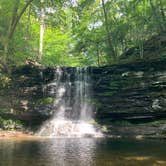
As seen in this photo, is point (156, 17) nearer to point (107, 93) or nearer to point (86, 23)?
point (86, 23)

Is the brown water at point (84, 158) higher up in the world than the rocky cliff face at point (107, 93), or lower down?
lower down

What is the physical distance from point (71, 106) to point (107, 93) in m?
3.59

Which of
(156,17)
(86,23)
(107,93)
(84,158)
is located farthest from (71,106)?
(84,158)

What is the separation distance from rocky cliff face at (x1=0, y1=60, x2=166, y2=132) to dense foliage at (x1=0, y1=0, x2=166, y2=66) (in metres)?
2.85

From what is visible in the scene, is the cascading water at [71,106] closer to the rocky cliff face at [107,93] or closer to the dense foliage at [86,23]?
the rocky cliff face at [107,93]

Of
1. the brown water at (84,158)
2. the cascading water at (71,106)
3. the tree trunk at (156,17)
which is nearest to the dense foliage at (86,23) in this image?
the tree trunk at (156,17)

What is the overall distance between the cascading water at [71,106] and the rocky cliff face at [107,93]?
555mm

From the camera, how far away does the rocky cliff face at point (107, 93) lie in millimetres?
23031

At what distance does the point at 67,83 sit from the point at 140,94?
715 cm

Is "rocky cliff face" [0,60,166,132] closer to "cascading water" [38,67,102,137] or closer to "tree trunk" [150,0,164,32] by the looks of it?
"cascading water" [38,67,102,137]

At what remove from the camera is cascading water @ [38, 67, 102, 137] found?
23.8 meters

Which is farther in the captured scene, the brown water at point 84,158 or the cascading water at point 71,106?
the cascading water at point 71,106

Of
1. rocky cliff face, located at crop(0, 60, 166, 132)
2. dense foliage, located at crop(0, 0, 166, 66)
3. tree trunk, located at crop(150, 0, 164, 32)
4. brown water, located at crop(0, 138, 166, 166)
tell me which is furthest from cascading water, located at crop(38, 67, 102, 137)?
brown water, located at crop(0, 138, 166, 166)

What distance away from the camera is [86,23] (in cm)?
3177
